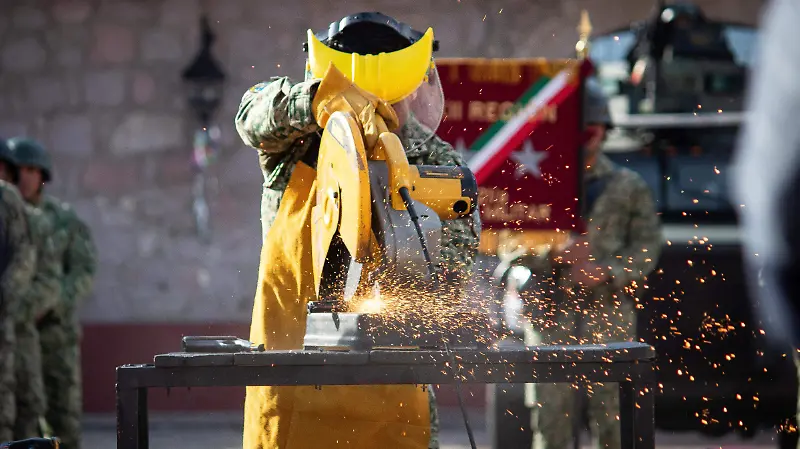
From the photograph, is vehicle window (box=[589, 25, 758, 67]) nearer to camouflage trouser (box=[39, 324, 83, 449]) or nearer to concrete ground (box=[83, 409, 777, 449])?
concrete ground (box=[83, 409, 777, 449])

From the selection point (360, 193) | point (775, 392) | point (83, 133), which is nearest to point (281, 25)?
point (83, 133)

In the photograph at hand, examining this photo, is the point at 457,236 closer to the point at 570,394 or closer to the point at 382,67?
the point at 382,67

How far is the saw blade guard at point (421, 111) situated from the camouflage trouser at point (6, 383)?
9.93 feet

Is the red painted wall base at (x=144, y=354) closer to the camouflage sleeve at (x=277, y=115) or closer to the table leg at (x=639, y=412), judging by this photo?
the camouflage sleeve at (x=277, y=115)

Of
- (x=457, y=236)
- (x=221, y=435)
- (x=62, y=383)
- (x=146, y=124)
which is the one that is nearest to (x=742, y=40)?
(x=146, y=124)

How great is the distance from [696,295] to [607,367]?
212 inches

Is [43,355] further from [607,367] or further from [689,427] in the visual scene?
[607,367]

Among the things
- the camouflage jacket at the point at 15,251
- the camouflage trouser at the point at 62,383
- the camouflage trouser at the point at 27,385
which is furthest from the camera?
the camouflage trouser at the point at 62,383

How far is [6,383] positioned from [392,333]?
3.52m

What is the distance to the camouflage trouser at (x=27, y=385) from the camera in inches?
240

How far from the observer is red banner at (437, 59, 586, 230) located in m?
6.15

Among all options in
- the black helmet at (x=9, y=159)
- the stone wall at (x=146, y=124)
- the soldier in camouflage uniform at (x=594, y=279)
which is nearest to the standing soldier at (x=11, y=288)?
the black helmet at (x=9, y=159)

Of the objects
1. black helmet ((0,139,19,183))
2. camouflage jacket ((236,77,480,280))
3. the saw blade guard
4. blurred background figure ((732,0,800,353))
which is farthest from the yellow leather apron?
black helmet ((0,139,19,183))

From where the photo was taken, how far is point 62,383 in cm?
660
